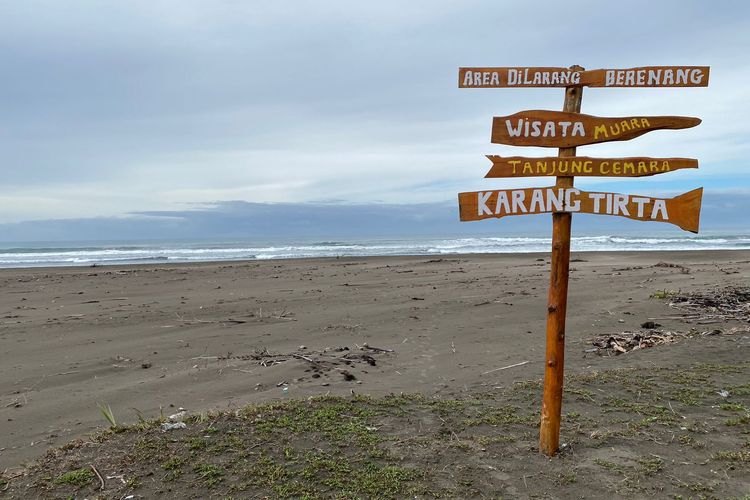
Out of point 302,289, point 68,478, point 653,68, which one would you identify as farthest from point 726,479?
point 302,289

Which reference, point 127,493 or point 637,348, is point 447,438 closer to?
point 127,493

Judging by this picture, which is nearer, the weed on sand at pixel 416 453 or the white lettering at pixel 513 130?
the weed on sand at pixel 416 453

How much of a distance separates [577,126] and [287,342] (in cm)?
528

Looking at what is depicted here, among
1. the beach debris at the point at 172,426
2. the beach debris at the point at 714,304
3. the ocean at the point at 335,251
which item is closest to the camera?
the beach debris at the point at 172,426

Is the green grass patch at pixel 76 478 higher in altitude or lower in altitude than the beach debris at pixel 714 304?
lower

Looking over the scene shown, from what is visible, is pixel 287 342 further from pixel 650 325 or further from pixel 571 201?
pixel 650 325

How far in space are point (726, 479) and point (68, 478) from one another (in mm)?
4356

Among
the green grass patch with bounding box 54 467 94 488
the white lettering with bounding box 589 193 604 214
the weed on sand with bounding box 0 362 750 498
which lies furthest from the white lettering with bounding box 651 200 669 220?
the green grass patch with bounding box 54 467 94 488

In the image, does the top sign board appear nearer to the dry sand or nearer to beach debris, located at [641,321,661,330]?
the dry sand

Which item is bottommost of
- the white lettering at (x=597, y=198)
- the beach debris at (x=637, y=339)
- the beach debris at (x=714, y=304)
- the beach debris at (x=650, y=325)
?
the beach debris at (x=637, y=339)

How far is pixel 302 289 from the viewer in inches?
514

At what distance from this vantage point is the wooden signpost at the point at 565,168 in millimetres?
3383

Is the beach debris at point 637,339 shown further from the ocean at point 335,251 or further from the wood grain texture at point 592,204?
the ocean at point 335,251

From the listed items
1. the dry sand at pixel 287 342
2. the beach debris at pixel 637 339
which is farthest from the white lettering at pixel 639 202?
the beach debris at pixel 637 339
